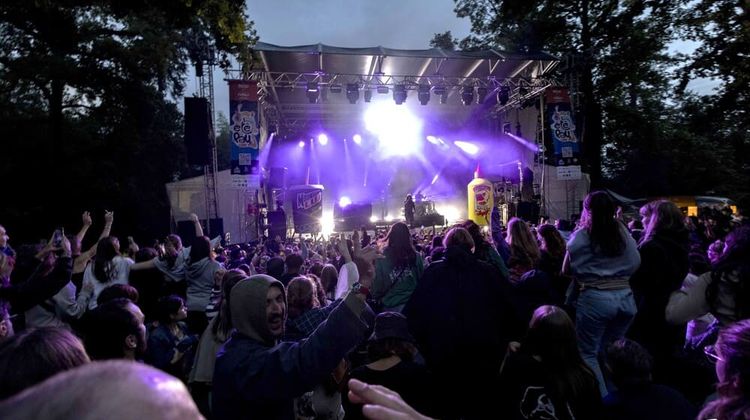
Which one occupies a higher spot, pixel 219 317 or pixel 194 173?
pixel 194 173

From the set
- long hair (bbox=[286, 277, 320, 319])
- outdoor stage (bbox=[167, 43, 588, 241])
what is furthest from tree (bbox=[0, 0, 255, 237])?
long hair (bbox=[286, 277, 320, 319])

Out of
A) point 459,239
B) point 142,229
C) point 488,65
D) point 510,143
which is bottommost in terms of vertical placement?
point 142,229

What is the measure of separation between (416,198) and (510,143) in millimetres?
7110

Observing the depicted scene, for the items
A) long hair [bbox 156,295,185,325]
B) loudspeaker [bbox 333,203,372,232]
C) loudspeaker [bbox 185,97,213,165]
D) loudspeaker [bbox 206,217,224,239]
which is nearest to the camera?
long hair [bbox 156,295,185,325]

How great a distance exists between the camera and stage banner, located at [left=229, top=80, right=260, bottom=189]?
1484 cm

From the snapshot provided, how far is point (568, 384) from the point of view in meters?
2.53

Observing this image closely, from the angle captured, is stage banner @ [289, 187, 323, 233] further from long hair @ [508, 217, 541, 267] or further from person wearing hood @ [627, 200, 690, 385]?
person wearing hood @ [627, 200, 690, 385]

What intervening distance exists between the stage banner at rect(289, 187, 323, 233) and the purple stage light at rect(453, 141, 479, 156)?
8.29m

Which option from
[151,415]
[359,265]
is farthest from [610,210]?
[151,415]

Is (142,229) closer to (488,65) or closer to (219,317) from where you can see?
(488,65)

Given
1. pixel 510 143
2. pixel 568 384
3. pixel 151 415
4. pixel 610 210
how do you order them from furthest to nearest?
1. pixel 510 143
2. pixel 610 210
3. pixel 568 384
4. pixel 151 415

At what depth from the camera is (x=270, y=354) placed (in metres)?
2.07

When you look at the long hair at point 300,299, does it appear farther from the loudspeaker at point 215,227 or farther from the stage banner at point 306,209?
the stage banner at point 306,209

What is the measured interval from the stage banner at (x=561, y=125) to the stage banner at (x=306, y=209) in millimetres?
11059
